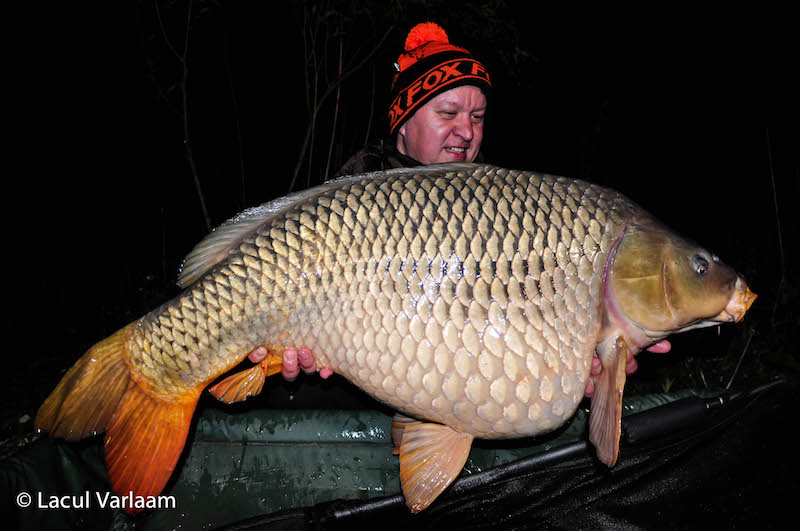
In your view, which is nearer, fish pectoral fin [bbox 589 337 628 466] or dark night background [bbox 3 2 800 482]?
fish pectoral fin [bbox 589 337 628 466]

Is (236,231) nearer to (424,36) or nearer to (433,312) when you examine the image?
(433,312)

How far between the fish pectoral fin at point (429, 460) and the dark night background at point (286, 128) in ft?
9.45

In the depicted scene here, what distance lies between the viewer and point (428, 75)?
1.76m

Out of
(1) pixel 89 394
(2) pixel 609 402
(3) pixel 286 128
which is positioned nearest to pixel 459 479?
(2) pixel 609 402

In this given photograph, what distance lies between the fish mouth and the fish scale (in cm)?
27

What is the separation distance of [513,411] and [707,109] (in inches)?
333

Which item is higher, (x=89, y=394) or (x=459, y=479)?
(x=89, y=394)

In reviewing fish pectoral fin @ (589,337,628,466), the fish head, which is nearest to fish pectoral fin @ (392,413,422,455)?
fish pectoral fin @ (589,337,628,466)

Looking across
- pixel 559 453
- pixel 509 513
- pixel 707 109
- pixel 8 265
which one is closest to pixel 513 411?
pixel 559 453

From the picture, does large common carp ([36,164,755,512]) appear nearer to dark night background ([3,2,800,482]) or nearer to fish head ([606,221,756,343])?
fish head ([606,221,756,343])

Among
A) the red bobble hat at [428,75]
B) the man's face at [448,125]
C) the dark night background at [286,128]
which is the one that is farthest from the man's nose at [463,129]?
the dark night background at [286,128]

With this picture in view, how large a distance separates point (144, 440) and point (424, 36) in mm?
1681

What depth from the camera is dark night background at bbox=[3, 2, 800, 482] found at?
4199 millimetres

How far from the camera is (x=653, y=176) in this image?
698 centimetres
